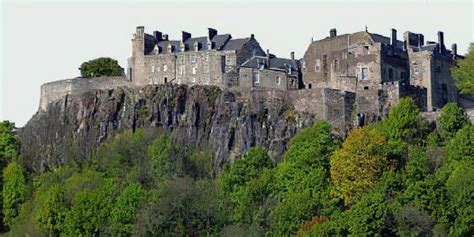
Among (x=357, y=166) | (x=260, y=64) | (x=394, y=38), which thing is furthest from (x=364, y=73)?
(x=357, y=166)

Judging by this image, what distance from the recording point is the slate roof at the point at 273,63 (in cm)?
8156

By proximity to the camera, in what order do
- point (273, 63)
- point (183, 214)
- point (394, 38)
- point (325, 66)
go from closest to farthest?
point (183, 214) → point (325, 66) → point (394, 38) → point (273, 63)

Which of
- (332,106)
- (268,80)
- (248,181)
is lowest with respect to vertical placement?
(248,181)

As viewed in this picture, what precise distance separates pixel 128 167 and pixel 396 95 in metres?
15.9

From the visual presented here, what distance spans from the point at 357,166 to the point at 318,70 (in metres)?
15.2

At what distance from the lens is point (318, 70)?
80.7 metres

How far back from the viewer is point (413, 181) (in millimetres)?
64125

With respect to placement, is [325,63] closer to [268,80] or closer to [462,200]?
[268,80]

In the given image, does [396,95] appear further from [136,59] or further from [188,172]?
[136,59]

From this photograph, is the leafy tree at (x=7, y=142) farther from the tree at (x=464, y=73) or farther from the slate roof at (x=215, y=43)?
the tree at (x=464, y=73)

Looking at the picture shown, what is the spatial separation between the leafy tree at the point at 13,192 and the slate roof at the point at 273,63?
15.3 meters

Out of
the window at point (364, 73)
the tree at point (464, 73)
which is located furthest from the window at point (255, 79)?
the tree at point (464, 73)

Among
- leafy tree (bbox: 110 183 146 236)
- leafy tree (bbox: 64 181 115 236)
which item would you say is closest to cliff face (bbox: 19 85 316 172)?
leafy tree (bbox: 110 183 146 236)

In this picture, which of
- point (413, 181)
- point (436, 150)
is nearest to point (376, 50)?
point (436, 150)
